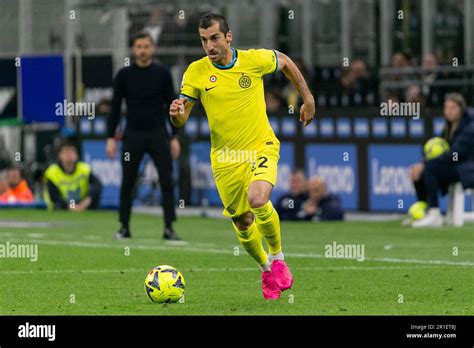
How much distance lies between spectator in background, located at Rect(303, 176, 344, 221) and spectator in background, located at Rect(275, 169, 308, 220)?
0.10 meters

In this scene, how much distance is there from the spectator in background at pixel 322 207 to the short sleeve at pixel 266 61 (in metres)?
9.62

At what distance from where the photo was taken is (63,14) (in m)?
34.4

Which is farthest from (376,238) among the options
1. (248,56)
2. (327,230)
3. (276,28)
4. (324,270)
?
(276,28)

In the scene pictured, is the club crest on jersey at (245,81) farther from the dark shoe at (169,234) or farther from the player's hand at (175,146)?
the dark shoe at (169,234)

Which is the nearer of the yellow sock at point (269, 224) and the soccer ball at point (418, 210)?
the yellow sock at point (269, 224)

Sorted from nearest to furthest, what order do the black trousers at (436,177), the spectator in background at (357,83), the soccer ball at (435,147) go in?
the black trousers at (436,177)
the soccer ball at (435,147)
the spectator in background at (357,83)

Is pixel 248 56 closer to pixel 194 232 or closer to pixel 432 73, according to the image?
pixel 194 232

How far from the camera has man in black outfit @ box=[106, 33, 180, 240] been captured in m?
18.0

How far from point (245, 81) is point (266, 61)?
0.26 m

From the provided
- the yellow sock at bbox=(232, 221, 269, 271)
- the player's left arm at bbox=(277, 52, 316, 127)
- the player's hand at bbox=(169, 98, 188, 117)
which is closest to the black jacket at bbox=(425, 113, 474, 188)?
the player's left arm at bbox=(277, 52, 316, 127)

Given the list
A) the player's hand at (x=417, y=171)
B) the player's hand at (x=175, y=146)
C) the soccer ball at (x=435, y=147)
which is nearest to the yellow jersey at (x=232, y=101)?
the player's hand at (x=175, y=146)

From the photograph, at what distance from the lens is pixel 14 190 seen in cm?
2639

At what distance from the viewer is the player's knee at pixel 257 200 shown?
12.0m
